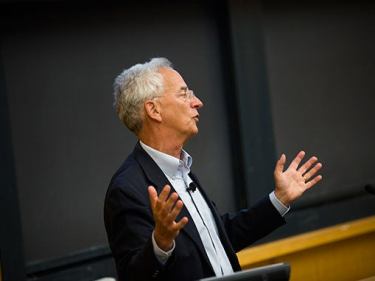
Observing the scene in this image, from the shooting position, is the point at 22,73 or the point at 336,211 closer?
the point at 22,73

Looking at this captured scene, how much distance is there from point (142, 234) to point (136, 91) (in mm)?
627

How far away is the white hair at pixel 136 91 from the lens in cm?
294

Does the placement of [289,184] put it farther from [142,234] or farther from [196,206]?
[142,234]

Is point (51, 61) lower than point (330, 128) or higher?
higher

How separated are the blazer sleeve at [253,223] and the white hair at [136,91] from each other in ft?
1.90

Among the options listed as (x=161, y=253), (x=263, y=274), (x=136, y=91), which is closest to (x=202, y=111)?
(x=136, y=91)

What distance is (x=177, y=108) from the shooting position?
2.95m

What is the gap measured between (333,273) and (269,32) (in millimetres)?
1808

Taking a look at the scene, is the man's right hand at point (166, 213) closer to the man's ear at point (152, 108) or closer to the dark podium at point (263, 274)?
the dark podium at point (263, 274)

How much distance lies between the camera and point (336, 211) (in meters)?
5.75

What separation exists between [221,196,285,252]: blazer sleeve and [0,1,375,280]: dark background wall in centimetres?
154

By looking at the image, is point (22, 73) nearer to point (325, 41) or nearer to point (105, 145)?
point (105, 145)

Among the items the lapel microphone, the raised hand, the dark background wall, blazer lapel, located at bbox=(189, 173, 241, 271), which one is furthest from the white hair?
the dark background wall

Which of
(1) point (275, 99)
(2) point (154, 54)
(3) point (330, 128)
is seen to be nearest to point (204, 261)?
(2) point (154, 54)
